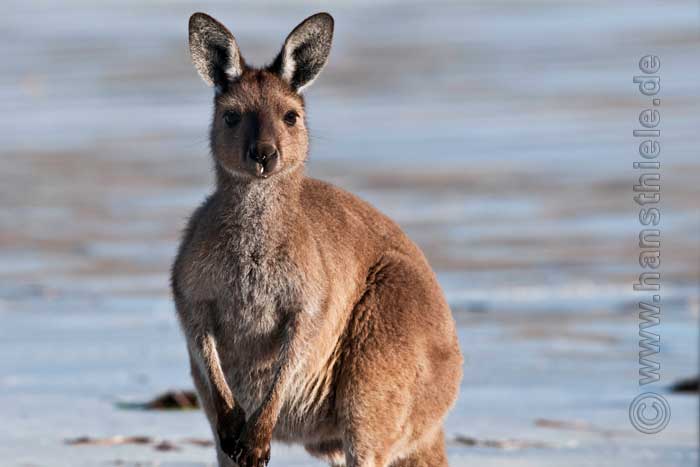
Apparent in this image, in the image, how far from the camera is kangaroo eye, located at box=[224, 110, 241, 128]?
5.00 meters

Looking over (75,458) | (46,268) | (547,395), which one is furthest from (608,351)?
(46,268)

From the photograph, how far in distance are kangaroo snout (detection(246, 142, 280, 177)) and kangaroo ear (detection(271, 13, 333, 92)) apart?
35cm

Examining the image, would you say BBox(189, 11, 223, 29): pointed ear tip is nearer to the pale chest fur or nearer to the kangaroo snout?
the kangaroo snout

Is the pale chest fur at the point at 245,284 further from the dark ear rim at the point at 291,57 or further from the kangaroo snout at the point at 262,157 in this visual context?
the dark ear rim at the point at 291,57

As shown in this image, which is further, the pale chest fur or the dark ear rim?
the dark ear rim

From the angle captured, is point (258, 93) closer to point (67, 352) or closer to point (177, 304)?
point (177, 304)

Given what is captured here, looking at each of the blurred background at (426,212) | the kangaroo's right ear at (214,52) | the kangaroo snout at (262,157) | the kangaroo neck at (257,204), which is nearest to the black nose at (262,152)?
the kangaroo snout at (262,157)

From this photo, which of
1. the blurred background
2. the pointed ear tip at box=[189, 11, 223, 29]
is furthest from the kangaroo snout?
the blurred background

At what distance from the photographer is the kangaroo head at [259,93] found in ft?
16.1

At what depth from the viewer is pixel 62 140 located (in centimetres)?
1620

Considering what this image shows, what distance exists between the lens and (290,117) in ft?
16.6

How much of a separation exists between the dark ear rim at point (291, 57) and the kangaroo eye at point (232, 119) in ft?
0.75

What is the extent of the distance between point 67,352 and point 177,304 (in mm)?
2981

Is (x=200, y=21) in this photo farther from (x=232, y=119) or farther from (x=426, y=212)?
(x=426, y=212)
